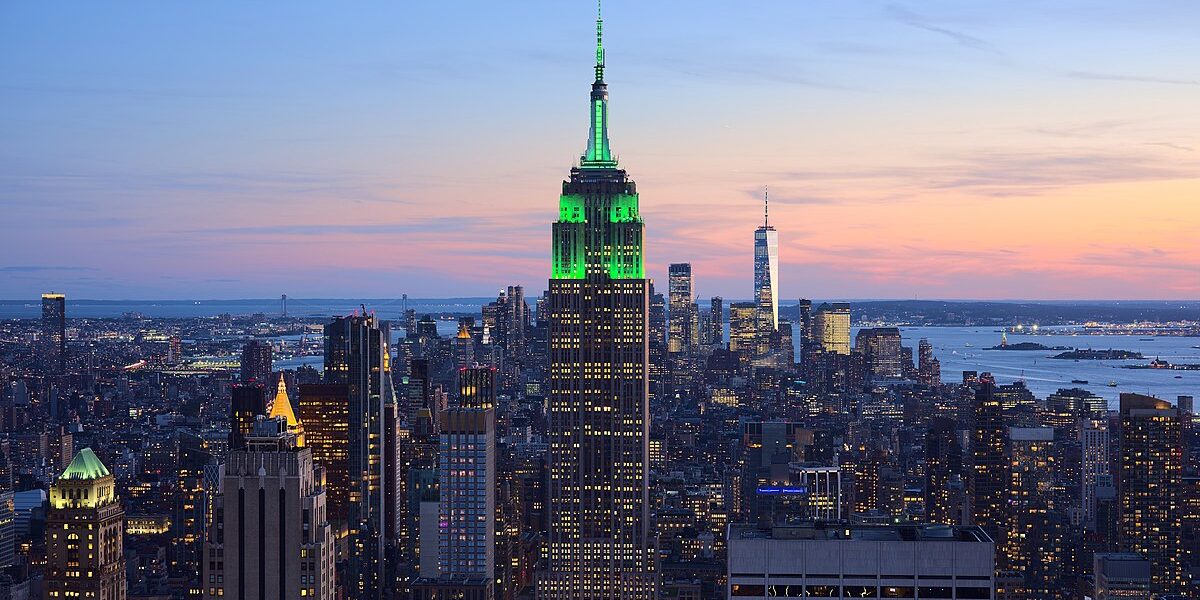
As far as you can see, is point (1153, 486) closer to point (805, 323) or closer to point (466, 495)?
point (466, 495)

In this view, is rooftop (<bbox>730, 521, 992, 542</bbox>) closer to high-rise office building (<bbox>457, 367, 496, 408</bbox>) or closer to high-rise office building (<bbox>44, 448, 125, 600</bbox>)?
high-rise office building (<bbox>44, 448, 125, 600</bbox>)

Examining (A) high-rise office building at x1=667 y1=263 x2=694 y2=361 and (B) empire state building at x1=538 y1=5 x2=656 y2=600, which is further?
(A) high-rise office building at x1=667 y1=263 x2=694 y2=361

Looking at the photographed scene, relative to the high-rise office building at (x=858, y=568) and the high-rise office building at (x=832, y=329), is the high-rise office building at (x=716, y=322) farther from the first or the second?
the high-rise office building at (x=858, y=568)

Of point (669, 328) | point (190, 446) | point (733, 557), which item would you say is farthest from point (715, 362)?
point (733, 557)

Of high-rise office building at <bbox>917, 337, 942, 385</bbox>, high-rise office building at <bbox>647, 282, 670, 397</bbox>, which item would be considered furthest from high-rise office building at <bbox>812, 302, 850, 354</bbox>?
high-rise office building at <bbox>647, 282, 670, 397</bbox>

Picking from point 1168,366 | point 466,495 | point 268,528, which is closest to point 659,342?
point 1168,366

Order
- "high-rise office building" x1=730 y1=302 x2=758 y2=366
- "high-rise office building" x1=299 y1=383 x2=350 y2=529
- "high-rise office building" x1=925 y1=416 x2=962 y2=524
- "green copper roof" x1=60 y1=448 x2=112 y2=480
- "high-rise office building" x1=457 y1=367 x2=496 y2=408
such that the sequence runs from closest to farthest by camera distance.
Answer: "green copper roof" x1=60 y1=448 x2=112 y2=480 → "high-rise office building" x1=457 y1=367 x2=496 y2=408 → "high-rise office building" x1=299 y1=383 x2=350 y2=529 → "high-rise office building" x1=925 y1=416 x2=962 y2=524 → "high-rise office building" x1=730 y1=302 x2=758 y2=366

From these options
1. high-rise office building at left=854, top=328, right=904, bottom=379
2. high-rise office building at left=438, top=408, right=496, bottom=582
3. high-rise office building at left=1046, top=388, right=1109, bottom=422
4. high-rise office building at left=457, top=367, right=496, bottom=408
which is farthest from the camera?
high-rise office building at left=854, top=328, right=904, bottom=379
